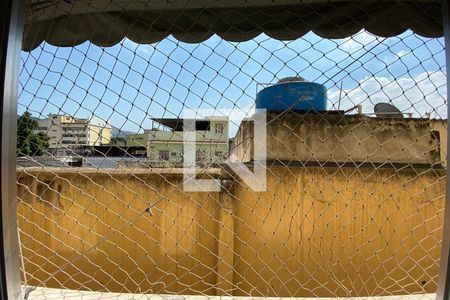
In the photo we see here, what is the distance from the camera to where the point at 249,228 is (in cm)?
181

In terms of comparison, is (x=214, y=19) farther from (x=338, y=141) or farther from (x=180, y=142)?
(x=338, y=141)

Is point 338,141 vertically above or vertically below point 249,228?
above

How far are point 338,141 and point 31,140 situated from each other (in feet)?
6.20

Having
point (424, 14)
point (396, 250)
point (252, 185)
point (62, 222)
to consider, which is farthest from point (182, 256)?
point (424, 14)

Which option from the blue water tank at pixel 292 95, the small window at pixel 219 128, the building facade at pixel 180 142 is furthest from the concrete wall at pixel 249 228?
the blue water tank at pixel 292 95

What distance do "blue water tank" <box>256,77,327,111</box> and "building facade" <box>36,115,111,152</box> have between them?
3.51 feet

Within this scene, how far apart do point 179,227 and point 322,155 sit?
1137 millimetres

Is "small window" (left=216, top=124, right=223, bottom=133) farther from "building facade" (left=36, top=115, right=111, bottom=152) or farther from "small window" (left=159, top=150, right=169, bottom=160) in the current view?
"building facade" (left=36, top=115, right=111, bottom=152)

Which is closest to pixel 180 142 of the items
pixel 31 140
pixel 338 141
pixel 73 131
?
pixel 73 131

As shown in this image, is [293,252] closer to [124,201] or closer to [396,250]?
[396,250]

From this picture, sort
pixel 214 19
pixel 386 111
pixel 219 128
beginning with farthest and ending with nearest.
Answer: pixel 386 111, pixel 219 128, pixel 214 19

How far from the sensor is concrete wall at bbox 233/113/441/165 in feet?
6.38

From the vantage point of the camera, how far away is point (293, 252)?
1742mm

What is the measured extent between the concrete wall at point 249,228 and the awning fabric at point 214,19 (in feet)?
3.05
